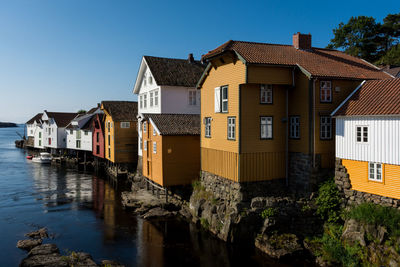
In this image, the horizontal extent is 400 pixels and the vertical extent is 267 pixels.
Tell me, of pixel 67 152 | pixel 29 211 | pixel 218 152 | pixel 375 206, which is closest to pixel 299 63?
pixel 218 152

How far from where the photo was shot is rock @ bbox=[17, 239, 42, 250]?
20.2 m

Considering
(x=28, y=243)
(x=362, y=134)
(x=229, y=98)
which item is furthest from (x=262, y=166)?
Result: (x=28, y=243)

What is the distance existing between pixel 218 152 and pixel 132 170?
24828 millimetres

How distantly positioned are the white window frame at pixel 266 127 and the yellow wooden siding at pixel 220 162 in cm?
230

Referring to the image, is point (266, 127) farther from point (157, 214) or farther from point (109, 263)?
point (109, 263)

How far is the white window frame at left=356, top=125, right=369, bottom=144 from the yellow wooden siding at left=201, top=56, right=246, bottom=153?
283 inches

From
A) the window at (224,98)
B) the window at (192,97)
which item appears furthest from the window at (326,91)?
the window at (192,97)

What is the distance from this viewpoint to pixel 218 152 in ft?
79.8

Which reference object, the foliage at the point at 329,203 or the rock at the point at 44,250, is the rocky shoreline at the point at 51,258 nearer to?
the rock at the point at 44,250

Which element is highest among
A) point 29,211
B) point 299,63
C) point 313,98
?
point 299,63

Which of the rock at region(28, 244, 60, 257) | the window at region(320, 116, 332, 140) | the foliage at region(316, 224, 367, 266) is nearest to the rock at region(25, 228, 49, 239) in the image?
the rock at region(28, 244, 60, 257)

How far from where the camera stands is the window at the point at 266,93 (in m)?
21.9

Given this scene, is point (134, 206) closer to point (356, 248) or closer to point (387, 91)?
point (356, 248)

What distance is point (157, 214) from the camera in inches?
1050
